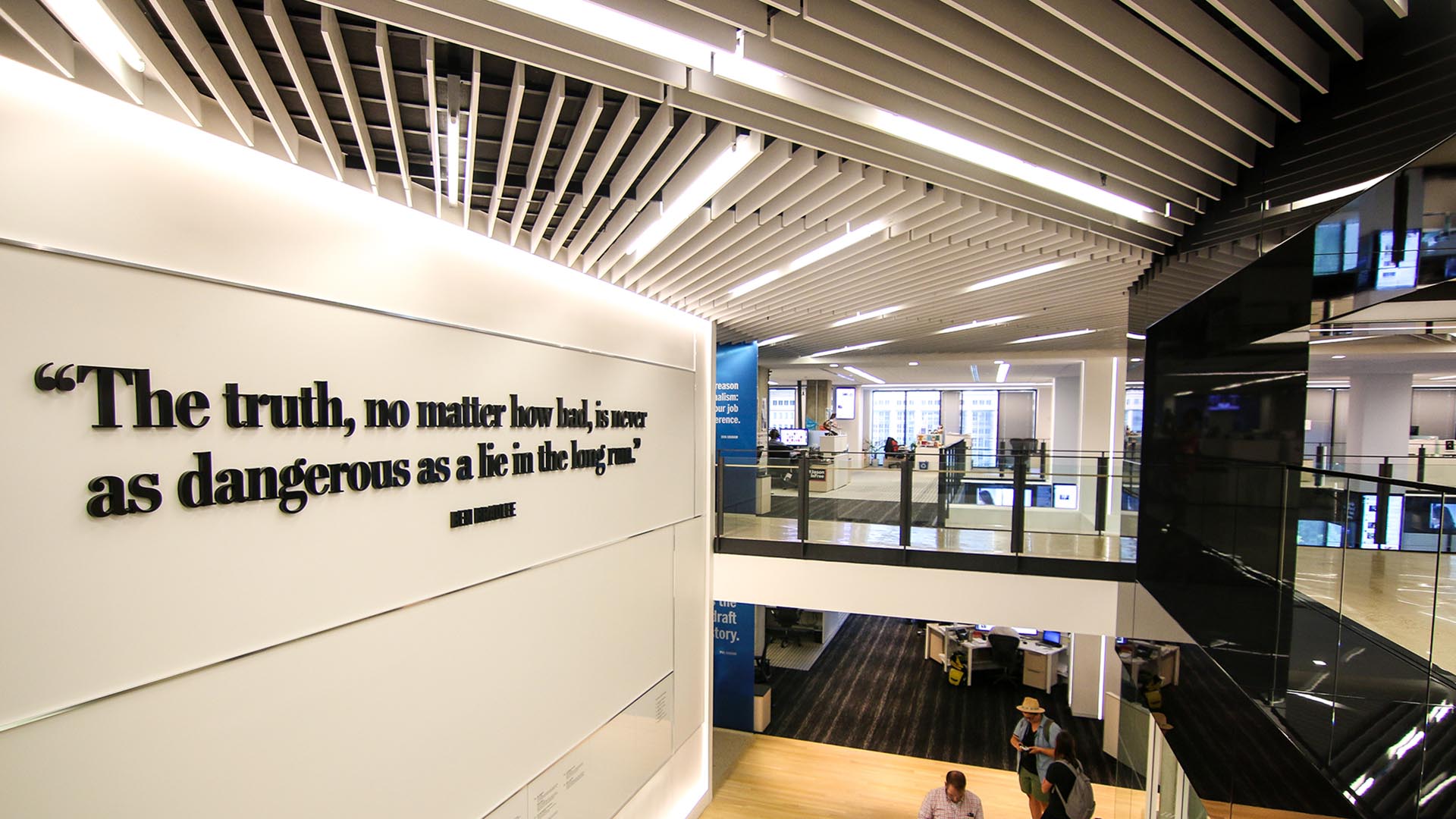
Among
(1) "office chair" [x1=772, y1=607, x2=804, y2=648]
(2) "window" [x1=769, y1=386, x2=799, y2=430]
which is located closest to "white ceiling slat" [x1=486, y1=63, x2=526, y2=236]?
(1) "office chair" [x1=772, y1=607, x2=804, y2=648]

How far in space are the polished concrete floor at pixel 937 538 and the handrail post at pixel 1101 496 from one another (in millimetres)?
134

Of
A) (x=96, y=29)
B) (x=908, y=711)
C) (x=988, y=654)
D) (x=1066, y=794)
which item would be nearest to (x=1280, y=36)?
(x=96, y=29)

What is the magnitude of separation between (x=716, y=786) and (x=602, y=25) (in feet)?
28.6

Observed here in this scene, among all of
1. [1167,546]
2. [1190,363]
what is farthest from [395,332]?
[1167,546]

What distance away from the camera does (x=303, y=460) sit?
2945 millimetres

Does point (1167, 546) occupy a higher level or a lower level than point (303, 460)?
lower

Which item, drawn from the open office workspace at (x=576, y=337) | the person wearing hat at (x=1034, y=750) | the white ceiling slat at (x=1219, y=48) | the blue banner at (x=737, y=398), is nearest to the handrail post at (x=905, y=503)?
the open office workspace at (x=576, y=337)

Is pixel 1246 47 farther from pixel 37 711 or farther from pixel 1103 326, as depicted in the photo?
pixel 1103 326

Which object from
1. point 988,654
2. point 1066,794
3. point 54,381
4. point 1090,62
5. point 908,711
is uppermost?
point 1090,62

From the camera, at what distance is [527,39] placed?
1906 millimetres

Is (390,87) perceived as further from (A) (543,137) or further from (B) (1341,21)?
(B) (1341,21)

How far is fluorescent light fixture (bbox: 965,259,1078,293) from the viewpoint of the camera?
506 cm

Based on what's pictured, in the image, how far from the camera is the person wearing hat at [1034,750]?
6.48 meters

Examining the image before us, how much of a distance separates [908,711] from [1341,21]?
10.6 metres
